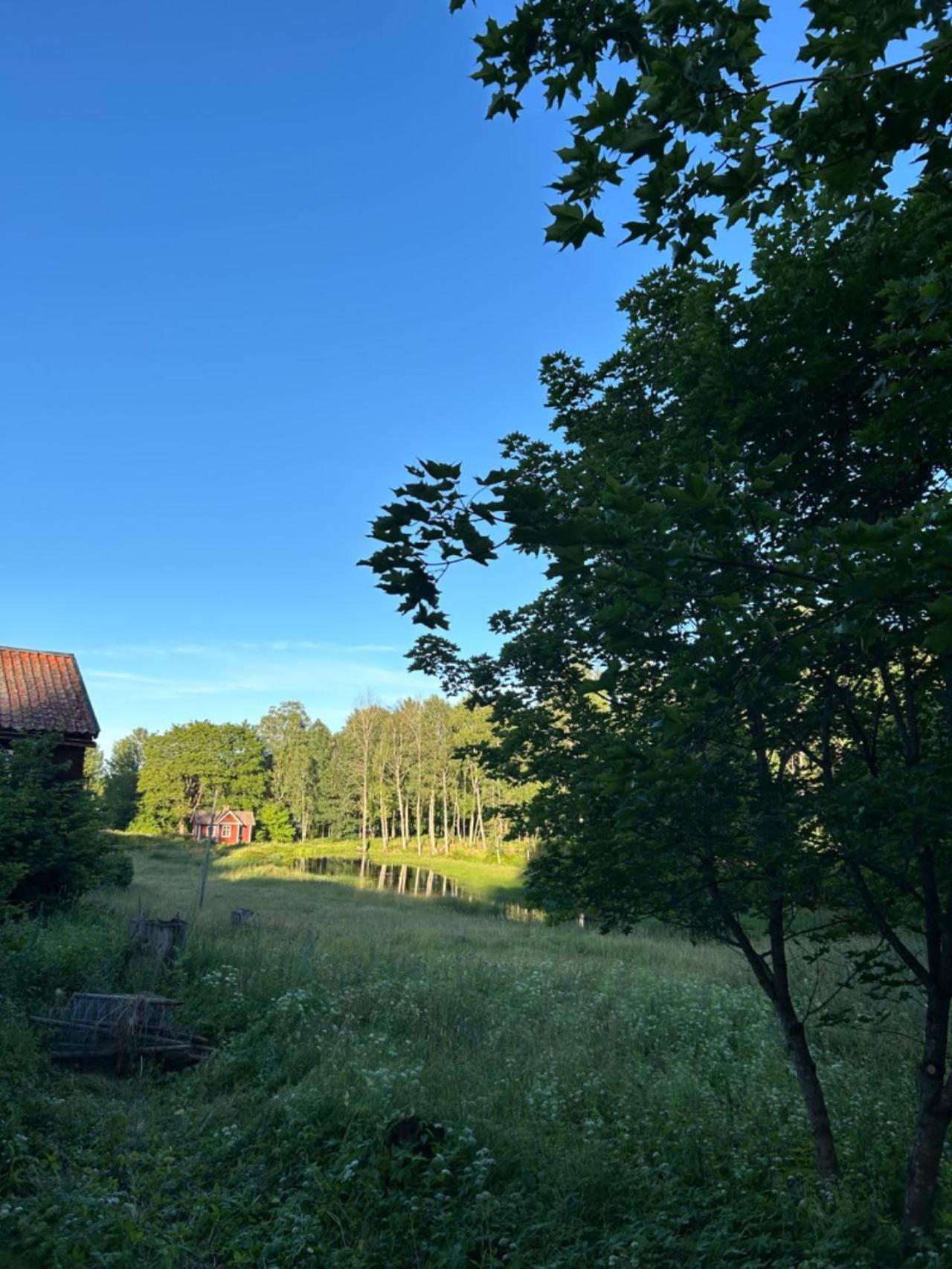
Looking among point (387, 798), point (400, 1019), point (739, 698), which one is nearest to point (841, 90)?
point (739, 698)

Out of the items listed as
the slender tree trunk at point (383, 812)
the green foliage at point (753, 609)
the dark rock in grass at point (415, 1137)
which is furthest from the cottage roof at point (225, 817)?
the green foliage at point (753, 609)

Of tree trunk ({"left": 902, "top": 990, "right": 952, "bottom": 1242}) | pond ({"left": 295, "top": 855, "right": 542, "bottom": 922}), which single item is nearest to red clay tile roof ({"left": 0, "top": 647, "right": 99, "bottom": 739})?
pond ({"left": 295, "top": 855, "right": 542, "bottom": 922})

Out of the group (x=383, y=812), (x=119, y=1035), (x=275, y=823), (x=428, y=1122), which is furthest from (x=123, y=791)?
(x=428, y=1122)

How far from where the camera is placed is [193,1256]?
16.1 ft

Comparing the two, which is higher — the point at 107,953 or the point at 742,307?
the point at 742,307

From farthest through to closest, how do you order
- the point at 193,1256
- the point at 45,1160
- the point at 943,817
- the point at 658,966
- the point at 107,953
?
1. the point at 658,966
2. the point at 107,953
3. the point at 45,1160
4. the point at 193,1256
5. the point at 943,817

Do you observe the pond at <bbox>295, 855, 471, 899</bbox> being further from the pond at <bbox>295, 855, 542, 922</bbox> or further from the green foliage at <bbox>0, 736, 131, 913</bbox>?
the green foliage at <bbox>0, 736, 131, 913</bbox>

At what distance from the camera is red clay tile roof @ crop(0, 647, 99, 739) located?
1930cm

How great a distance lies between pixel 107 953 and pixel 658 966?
40.5 ft

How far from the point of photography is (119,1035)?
850 cm

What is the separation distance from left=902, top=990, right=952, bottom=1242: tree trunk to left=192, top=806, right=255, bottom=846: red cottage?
70.5m

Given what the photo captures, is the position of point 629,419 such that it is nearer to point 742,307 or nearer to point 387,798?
point 742,307

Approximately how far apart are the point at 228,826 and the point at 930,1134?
76.5m

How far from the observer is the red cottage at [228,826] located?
70375mm
